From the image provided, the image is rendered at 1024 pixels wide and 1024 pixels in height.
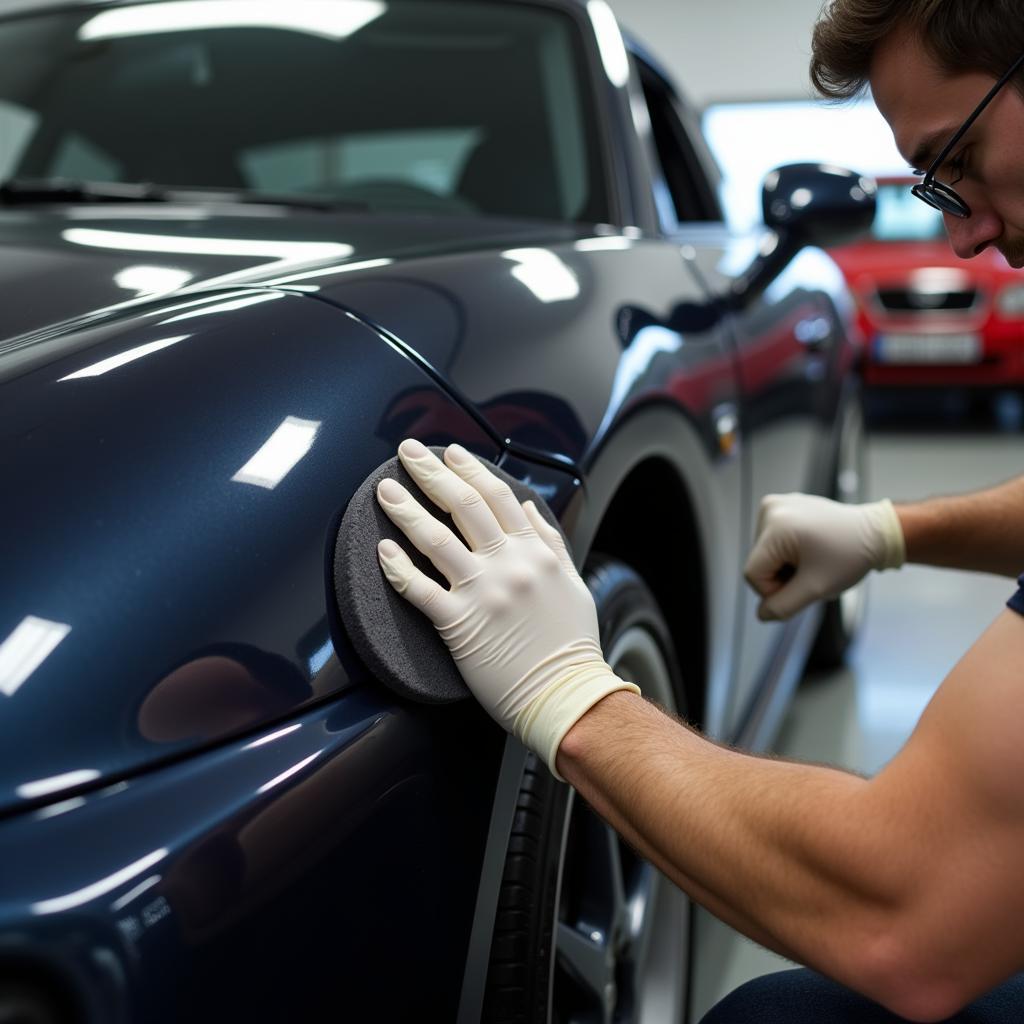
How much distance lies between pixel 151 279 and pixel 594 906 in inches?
28.6

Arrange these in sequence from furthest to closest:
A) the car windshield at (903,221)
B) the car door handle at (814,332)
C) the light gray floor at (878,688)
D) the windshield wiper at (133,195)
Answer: the car windshield at (903,221)
the car door handle at (814,332)
the light gray floor at (878,688)
the windshield wiper at (133,195)

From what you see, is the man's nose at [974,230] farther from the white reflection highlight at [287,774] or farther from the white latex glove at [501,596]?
the white reflection highlight at [287,774]

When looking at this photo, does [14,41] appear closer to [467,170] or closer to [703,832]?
[467,170]

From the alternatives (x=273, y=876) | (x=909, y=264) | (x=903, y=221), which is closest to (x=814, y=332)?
(x=273, y=876)

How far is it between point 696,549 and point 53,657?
94 centimetres

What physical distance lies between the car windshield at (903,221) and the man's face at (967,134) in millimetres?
6940

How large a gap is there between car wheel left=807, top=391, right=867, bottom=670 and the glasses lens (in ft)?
5.48

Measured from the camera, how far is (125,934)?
2.10ft

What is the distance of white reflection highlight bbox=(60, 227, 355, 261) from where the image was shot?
1.24 m

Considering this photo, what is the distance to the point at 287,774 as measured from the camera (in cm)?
74

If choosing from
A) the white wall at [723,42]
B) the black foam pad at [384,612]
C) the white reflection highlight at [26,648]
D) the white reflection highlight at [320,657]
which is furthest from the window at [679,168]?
the white wall at [723,42]

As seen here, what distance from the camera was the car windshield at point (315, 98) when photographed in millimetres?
1913

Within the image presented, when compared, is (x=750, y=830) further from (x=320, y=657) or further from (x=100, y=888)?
(x=100, y=888)

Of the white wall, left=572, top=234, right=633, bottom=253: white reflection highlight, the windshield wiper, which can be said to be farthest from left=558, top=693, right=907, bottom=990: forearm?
the white wall
